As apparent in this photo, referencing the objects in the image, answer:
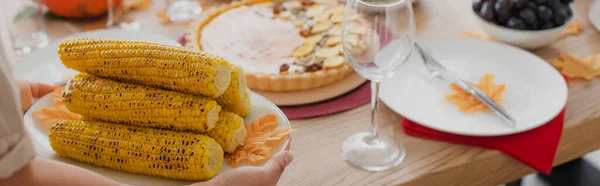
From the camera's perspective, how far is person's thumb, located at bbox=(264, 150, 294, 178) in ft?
2.76

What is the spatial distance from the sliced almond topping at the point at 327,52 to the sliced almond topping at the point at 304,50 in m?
0.02

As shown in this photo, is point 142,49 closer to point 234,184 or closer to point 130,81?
point 130,81

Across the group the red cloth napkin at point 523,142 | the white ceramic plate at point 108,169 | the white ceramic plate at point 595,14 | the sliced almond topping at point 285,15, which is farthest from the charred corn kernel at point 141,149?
the white ceramic plate at point 595,14

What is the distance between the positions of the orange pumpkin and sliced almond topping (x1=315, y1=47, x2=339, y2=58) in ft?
1.72

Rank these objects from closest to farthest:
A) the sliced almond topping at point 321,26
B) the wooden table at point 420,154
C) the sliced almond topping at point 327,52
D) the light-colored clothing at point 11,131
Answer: the light-colored clothing at point 11,131 → the wooden table at point 420,154 → the sliced almond topping at point 327,52 → the sliced almond topping at point 321,26

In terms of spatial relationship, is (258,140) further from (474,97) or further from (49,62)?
(49,62)

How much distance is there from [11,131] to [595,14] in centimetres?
126

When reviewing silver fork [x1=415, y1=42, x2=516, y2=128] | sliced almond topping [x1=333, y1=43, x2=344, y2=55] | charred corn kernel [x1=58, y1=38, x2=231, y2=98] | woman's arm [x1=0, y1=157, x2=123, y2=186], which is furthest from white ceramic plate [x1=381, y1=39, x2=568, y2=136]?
woman's arm [x1=0, y1=157, x2=123, y2=186]

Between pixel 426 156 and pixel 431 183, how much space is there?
4 centimetres

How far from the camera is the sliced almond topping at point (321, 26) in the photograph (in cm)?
137

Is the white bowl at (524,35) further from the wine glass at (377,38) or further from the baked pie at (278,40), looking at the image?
the wine glass at (377,38)

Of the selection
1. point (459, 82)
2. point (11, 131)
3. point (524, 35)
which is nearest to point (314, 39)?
point (459, 82)

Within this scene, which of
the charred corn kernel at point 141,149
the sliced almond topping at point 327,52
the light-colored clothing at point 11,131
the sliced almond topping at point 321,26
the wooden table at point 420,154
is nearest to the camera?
the light-colored clothing at point 11,131

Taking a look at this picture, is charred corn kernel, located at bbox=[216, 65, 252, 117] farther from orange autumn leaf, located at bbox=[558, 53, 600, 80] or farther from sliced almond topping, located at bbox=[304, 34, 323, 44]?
orange autumn leaf, located at bbox=[558, 53, 600, 80]
